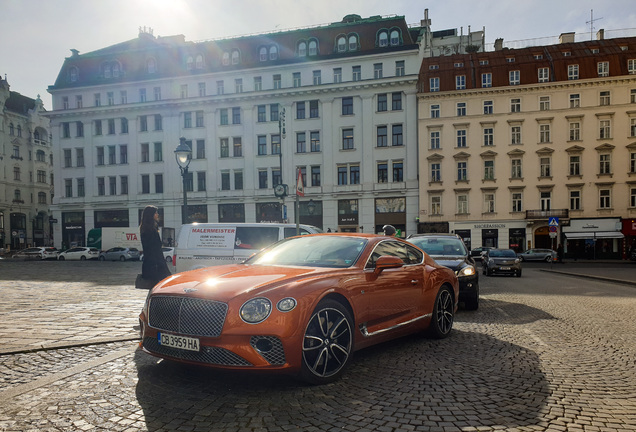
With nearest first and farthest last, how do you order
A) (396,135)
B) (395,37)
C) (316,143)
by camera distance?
(396,135), (395,37), (316,143)

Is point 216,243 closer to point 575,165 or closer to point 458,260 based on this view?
point 458,260

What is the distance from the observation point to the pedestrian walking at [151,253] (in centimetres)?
770

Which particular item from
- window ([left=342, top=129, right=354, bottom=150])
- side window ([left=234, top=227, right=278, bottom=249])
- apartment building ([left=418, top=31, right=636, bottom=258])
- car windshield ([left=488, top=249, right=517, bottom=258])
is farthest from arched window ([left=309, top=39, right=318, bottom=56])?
side window ([left=234, top=227, right=278, bottom=249])

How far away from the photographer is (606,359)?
5355 millimetres

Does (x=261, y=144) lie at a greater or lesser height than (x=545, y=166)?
greater

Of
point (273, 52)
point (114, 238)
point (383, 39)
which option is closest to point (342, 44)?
Result: point (383, 39)

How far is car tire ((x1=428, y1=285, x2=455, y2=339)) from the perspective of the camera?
6387 mm

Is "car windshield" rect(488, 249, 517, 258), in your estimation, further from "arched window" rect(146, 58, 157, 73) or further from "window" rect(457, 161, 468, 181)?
"arched window" rect(146, 58, 157, 73)

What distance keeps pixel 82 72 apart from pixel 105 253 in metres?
23.6

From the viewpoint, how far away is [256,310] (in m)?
4.06

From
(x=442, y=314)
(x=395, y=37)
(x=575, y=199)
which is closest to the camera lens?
(x=442, y=314)

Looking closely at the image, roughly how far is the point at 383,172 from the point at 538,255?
1504 cm

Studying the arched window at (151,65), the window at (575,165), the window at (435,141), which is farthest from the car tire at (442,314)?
the arched window at (151,65)

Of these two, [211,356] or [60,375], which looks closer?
[211,356]
